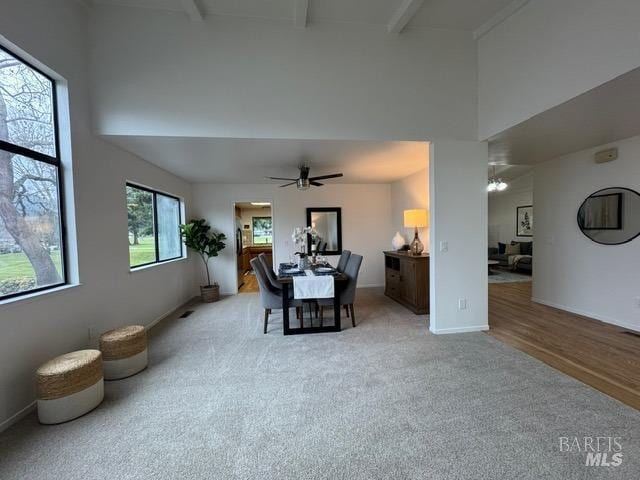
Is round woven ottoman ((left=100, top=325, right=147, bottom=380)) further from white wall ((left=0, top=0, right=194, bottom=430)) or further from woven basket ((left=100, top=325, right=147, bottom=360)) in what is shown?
white wall ((left=0, top=0, right=194, bottom=430))

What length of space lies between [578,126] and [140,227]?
5605 mm

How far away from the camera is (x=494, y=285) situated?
20.1 ft

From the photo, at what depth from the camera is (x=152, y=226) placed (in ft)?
13.9

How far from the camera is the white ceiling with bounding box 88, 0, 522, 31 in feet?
9.12

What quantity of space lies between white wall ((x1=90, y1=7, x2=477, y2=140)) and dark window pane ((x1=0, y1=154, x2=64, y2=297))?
87 centimetres

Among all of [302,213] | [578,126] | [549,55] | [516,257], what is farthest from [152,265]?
[516,257]

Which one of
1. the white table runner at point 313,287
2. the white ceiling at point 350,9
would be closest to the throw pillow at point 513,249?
the white ceiling at point 350,9

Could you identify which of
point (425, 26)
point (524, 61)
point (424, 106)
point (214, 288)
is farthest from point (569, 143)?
point (214, 288)

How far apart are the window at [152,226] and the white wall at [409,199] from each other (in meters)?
4.51

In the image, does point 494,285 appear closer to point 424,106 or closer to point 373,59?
point 424,106

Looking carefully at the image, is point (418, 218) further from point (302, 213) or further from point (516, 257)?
point (516, 257)

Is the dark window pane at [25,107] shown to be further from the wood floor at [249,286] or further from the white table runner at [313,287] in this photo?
the wood floor at [249,286]

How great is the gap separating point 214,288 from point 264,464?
4.11 m

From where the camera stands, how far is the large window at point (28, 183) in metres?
1.97
